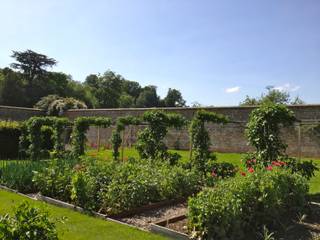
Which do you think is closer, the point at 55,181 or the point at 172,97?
the point at 55,181

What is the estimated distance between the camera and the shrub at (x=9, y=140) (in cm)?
1617

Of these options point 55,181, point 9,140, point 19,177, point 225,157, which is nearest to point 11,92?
point 9,140

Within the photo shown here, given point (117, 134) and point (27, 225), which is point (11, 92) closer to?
point (117, 134)

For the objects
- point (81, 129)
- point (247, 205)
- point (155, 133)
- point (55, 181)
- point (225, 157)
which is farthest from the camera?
point (225, 157)

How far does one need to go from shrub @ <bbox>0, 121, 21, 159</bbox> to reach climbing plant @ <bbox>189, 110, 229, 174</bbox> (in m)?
9.53

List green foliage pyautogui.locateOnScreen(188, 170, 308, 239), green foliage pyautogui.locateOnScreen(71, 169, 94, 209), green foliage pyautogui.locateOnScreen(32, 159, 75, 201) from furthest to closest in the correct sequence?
green foliage pyautogui.locateOnScreen(32, 159, 75, 201), green foliage pyautogui.locateOnScreen(71, 169, 94, 209), green foliage pyautogui.locateOnScreen(188, 170, 308, 239)

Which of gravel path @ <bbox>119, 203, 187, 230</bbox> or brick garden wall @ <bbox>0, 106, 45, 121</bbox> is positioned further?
brick garden wall @ <bbox>0, 106, 45, 121</bbox>

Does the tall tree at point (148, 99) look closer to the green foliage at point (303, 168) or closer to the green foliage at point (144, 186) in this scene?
the green foliage at point (144, 186)

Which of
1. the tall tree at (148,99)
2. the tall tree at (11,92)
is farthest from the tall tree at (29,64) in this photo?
the tall tree at (148,99)

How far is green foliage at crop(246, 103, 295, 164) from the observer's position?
27.8 feet

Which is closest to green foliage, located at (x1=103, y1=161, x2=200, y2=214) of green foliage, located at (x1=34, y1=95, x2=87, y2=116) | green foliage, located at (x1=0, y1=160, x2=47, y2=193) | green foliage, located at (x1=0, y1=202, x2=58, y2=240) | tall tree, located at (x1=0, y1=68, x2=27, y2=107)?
green foliage, located at (x1=0, y1=160, x2=47, y2=193)

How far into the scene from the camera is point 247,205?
17.9ft

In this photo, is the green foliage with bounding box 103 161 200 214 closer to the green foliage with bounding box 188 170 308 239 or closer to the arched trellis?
the green foliage with bounding box 188 170 308 239

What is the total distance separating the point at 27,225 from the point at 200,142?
7.09 m
